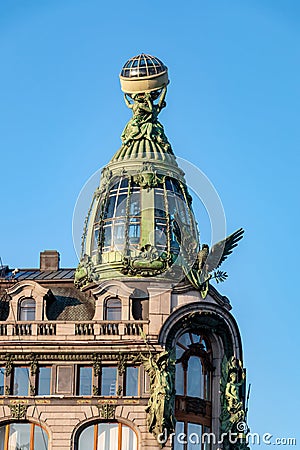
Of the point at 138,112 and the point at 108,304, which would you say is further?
the point at 138,112

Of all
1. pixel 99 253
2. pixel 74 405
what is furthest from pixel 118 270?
pixel 74 405

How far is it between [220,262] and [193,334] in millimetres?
4965

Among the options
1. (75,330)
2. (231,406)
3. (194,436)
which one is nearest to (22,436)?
(75,330)

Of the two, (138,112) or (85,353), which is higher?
(138,112)

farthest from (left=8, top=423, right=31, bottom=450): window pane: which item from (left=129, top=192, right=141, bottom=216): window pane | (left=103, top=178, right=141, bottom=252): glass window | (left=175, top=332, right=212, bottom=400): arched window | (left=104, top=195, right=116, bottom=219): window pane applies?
(left=129, top=192, right=141, bottom=216): window pane

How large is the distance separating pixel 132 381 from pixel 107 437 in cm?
360

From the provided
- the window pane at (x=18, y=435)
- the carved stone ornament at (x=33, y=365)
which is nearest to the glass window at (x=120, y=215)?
the carved stone ornament at (x=33, y=365)

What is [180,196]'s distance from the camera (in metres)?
105

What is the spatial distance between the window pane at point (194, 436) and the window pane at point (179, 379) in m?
2.09

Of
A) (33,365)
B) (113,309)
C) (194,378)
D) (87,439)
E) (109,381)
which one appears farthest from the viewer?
(113,309)

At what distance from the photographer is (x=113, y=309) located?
9825 cm

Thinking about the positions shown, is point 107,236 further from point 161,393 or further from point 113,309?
point 161,393

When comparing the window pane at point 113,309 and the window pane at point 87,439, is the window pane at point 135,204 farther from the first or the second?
the window pane at point 87,439

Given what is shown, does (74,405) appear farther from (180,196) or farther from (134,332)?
(180,196)
